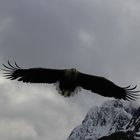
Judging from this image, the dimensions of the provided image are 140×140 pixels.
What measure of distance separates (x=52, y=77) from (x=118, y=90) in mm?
3806

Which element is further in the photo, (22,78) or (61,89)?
(22,78)

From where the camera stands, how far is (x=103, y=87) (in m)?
35.4

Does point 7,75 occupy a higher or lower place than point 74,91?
higher

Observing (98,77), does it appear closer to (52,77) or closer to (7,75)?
(52,77)

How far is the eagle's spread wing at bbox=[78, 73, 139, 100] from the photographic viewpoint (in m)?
34.5

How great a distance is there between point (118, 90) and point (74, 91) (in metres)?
3.95

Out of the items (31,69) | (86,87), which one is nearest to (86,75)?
(86,87)

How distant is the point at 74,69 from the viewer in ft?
107

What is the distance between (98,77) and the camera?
35.1 metres

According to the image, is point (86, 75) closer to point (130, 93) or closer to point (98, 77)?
point (98, 77)

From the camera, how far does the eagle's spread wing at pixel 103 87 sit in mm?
34500

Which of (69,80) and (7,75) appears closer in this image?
(69,80)

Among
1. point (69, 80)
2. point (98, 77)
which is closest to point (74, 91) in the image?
point (69, 80)

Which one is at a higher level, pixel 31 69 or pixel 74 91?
pixel 31 69
